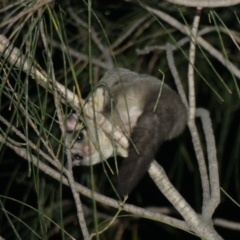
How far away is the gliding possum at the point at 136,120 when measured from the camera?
2.05 metres

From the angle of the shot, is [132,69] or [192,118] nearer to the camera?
[192,118]

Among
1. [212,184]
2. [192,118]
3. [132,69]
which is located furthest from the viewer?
[132,69]

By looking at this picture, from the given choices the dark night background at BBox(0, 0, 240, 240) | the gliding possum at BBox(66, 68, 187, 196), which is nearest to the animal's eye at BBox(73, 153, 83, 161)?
the gliding possum at BBox(66, 68, 187, 196)

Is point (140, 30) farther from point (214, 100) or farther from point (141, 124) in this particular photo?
point (141, 124)

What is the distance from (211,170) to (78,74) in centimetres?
108

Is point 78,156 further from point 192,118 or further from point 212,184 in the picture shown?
point 212,184

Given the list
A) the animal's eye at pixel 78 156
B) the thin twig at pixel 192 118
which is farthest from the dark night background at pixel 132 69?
the thin twig at pixel 192 118

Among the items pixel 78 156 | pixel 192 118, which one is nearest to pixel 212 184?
pixel 192 118

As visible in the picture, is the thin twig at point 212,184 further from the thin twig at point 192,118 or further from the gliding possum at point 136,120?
the gliding possum at point 136,120

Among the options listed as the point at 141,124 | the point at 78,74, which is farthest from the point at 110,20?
the point at 141,124

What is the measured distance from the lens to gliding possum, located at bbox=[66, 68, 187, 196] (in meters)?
2.05

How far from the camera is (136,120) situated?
97.1 inches

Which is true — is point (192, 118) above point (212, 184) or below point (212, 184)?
above

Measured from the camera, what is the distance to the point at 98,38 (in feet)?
11.7
